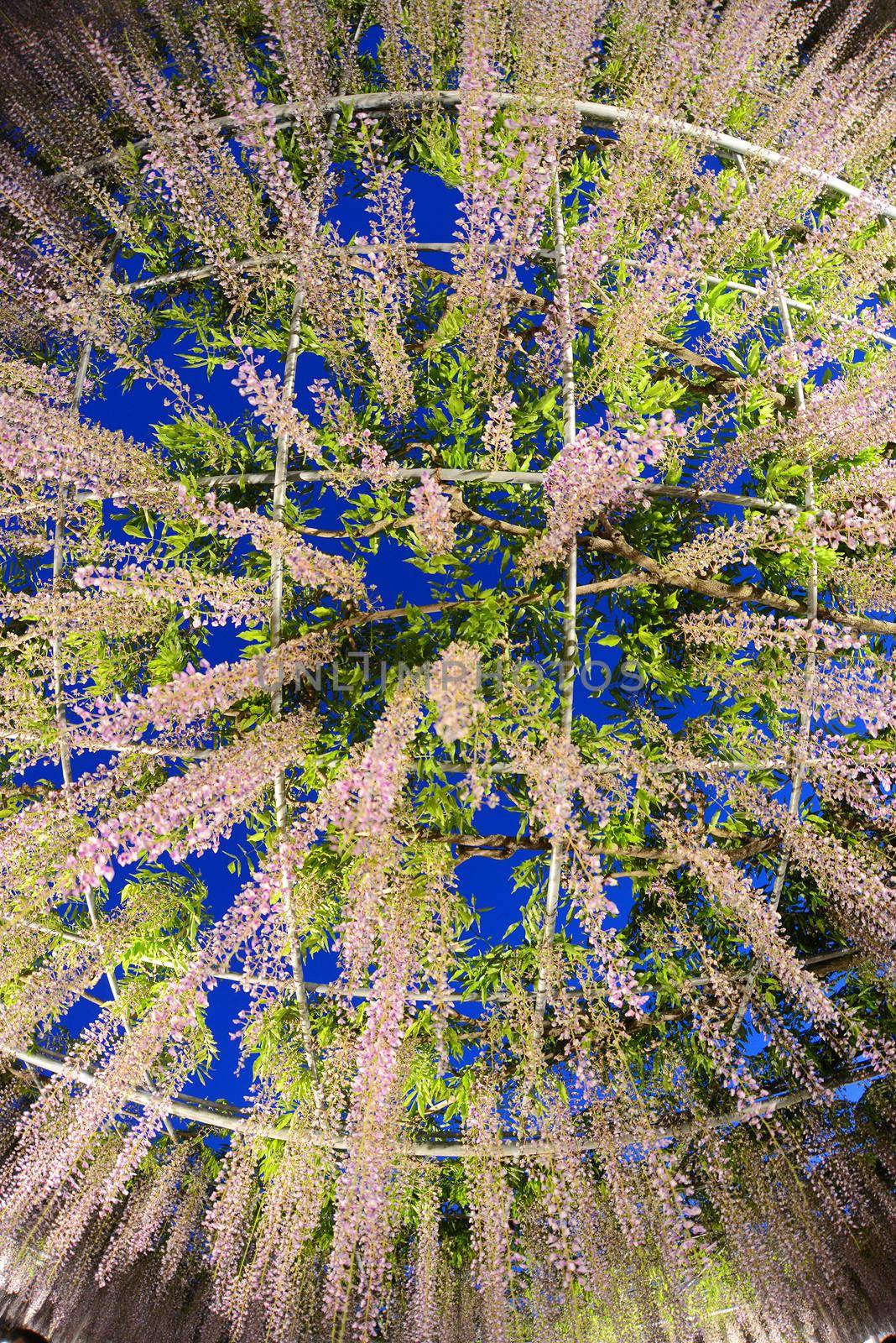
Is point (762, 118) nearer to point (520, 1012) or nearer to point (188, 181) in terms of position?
point (188, 181)

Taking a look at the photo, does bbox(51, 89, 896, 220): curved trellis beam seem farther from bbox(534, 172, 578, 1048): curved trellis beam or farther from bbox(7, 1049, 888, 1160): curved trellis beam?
bbox(7, 1049, 888, 1160): curved trellis beam

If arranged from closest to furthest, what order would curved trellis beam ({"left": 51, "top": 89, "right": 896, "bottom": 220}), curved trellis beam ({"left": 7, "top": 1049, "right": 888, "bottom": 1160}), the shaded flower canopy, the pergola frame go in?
the shaded flower canopy < the pergola frame < curved trellis beam ({"left": 7, "top": 1049, "right": 888, "bottom": 1160}) < curved trellis beam ({"left": 51, "top": 89, "right": 896, "bottom": 220})

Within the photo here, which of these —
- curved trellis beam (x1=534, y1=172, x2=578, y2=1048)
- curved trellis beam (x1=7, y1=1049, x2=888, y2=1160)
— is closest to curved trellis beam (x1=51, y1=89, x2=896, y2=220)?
curved trellis beam (x1=534, y1=172, x2=578, y2=1048)

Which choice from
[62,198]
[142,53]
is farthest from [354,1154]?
[142,53]

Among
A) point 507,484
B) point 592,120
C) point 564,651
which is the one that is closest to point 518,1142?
point 564,651

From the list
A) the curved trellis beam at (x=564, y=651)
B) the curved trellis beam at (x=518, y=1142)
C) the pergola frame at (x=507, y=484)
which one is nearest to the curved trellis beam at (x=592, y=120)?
the pergola frame at (x=507, y=484)
